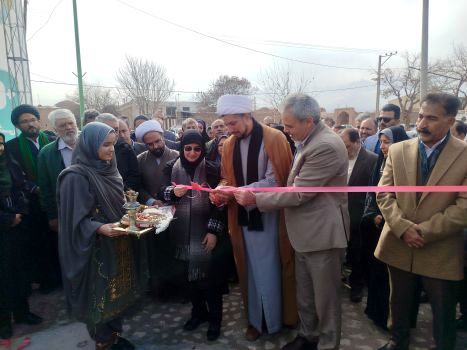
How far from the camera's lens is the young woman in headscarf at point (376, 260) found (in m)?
3.25

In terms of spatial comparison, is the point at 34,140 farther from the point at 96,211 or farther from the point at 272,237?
the point at 272,237

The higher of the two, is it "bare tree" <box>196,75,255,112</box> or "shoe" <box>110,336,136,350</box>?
"bare tree" <box>196,75,255,112</box>

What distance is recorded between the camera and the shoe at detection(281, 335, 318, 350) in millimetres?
2874

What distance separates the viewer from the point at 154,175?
12.4 feet

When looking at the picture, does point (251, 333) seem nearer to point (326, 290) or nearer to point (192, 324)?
point (192, 324)

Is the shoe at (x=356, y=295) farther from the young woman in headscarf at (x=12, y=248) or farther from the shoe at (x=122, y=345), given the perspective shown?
the young woman in headscarf at (x=12, y=248)

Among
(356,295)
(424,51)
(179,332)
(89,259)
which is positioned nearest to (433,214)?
(356,295)

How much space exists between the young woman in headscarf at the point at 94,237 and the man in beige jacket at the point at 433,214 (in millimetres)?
2258

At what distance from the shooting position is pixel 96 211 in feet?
8.68

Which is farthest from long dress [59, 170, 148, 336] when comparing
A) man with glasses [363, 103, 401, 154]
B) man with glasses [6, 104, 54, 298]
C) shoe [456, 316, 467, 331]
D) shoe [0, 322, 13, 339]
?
man with glasses [363, 103, 401, 154]

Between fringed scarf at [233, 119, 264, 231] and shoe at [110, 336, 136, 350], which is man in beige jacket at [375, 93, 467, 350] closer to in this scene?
fringed scarf at [233, 119, 264, 231]

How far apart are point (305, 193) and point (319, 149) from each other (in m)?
0.37

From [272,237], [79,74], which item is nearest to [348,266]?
[272,237]

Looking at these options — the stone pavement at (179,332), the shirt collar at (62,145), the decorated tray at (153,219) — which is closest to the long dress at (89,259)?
the decorated tray at (153,219)
